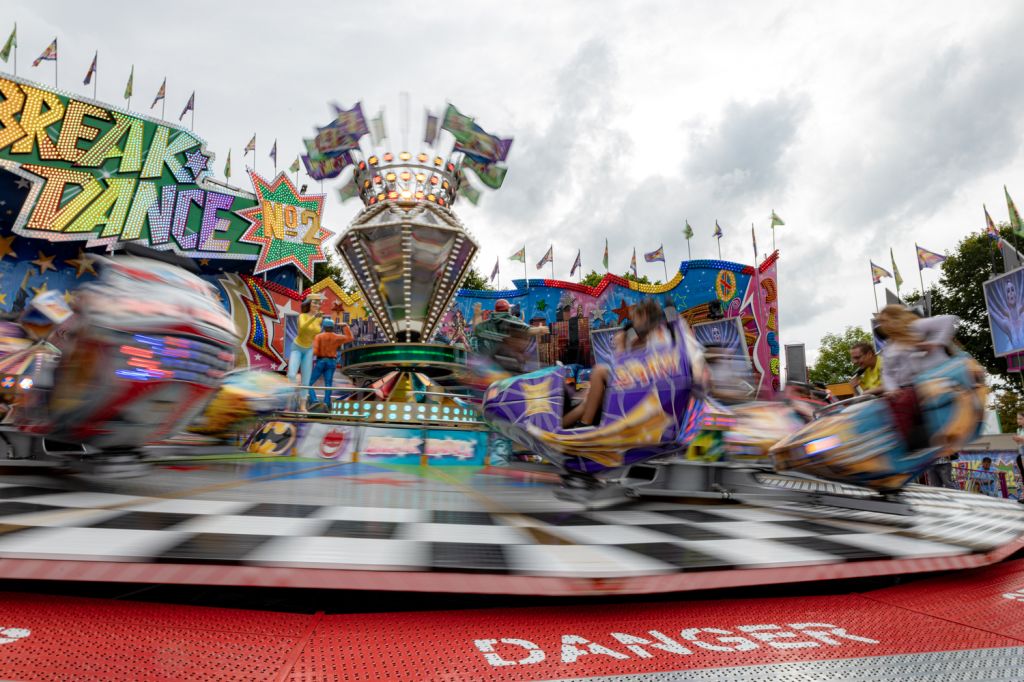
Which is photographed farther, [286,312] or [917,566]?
[286,312]

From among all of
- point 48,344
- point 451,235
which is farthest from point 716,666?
point 451,235

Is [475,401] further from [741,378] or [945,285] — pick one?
[945,285]

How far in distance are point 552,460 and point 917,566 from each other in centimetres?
167

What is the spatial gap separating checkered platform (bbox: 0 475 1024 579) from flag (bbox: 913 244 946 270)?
60.0 feet

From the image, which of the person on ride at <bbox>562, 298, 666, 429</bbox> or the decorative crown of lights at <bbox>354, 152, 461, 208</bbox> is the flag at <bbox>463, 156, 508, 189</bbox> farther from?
the person on ride at <bbox>562, 298, 666, 429</bbox>

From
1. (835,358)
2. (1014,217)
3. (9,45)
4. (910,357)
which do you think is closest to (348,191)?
(910,357)

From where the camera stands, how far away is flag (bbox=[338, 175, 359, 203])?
384 inches

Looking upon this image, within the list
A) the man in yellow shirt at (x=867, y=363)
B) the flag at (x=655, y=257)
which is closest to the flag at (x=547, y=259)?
the flag at (x=655, y=257)

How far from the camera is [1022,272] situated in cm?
1299

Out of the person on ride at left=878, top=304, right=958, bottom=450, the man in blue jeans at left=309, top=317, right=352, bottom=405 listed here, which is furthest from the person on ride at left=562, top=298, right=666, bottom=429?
the man in blue jeans at left=309, top=317, right=352, bottom=405

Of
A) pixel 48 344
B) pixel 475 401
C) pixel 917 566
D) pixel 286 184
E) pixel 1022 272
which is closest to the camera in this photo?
pixel 917 566

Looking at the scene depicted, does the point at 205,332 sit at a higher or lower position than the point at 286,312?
lower

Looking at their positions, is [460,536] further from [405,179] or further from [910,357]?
[405,179]

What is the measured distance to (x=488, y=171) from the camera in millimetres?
9625
